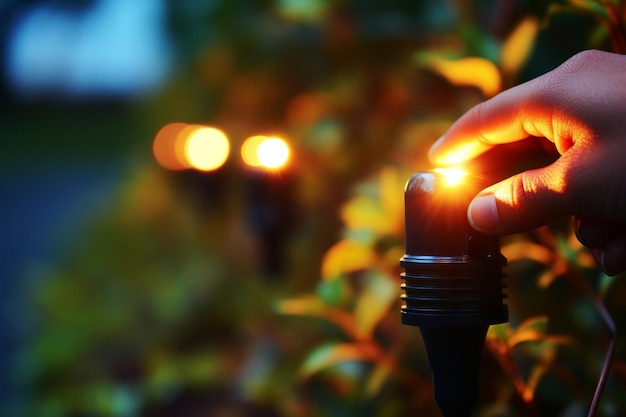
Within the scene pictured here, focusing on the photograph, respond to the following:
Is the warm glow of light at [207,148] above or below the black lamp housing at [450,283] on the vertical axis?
above

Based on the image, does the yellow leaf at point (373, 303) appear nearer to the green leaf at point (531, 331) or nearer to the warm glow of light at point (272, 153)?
the green leaf at point (531, 331)

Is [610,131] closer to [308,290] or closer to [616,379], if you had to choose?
[616,379]

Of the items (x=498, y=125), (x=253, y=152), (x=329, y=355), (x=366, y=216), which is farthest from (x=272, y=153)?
(x=498, y=125)

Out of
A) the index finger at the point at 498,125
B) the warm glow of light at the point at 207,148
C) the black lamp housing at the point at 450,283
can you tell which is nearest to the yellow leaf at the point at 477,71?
the index finger at the point at 498,125

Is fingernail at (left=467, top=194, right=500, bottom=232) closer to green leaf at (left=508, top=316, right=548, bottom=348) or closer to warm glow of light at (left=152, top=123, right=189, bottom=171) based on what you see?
green leaf at (left=508, top=316, right=548, bottom=348)

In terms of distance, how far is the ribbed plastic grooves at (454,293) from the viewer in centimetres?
69

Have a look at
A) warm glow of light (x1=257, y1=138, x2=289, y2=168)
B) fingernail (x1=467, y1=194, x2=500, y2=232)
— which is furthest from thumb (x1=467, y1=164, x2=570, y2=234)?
warm glow of light (x1=257, y1=138, x2=289, y2=168)

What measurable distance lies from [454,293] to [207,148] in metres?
1.46

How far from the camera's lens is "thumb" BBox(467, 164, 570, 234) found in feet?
2.27

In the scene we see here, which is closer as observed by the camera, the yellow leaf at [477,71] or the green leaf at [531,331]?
the green leaf at [531,331]

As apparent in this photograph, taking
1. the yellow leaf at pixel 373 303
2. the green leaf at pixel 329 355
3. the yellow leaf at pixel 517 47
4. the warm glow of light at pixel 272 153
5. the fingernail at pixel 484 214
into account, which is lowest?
the green leaf at pixel 329 355

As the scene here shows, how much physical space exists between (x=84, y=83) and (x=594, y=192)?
18.3ft

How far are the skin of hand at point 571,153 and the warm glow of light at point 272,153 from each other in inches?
32.6

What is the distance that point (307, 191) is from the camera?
2.01m
